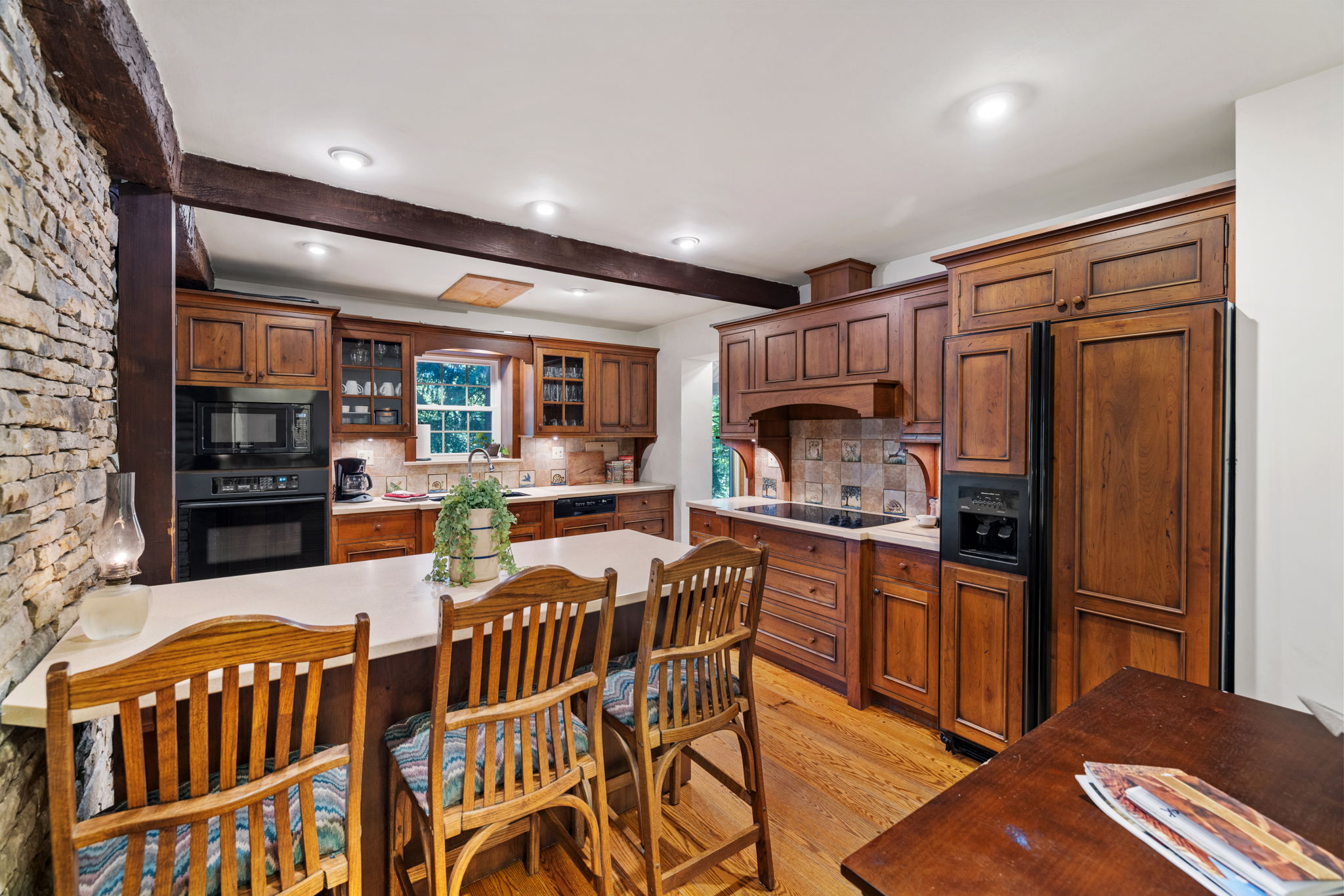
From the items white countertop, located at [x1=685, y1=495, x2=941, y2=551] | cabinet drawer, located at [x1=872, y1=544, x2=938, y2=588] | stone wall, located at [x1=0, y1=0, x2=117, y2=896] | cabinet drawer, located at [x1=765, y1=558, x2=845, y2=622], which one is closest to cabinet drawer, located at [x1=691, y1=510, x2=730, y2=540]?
white countertop, located at [x1=685, y1=495, x2=941, y2=551]

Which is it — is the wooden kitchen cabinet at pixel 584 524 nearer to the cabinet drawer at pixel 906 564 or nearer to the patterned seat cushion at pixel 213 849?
the cabinet drawer at pixel 906 564

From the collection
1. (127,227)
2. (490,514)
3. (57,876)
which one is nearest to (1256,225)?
A: (490,514)

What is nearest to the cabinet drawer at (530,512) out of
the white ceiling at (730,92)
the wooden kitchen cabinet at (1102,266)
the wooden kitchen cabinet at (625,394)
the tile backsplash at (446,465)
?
the tile backsplash at (446,465)

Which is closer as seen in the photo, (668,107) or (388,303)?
(668,107)

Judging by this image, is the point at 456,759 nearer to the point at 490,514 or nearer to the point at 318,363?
the point at 490,514

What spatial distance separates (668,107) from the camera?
6.47ft

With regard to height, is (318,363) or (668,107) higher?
(668,107)

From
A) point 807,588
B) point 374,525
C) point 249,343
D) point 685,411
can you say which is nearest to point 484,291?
point 249,343

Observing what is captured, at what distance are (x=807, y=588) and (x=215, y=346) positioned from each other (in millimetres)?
3809

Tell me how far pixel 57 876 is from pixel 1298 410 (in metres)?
3.09

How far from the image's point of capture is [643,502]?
5527mm

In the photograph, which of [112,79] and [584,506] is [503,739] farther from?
[584,506]

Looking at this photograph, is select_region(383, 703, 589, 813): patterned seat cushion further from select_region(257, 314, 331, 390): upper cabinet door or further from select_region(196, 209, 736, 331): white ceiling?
select_region(257, 314, 331, 390): upper cabinet door

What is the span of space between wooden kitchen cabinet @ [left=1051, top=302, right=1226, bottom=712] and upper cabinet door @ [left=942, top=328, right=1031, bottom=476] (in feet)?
0.40
